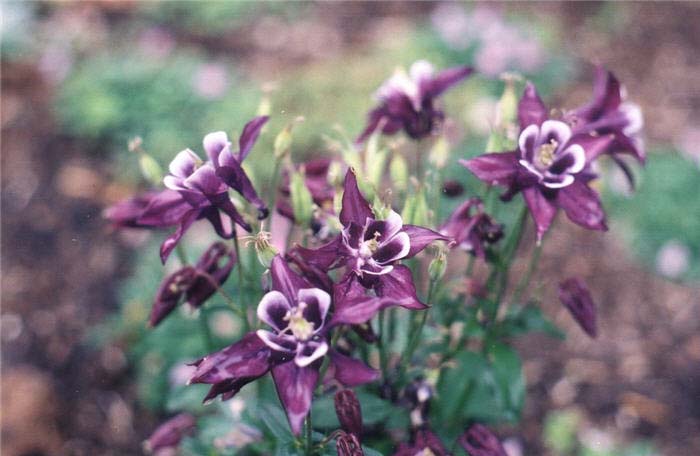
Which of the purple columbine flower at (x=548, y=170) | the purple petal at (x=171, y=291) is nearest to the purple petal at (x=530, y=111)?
the purple columbine flower at (x=548, y=170)

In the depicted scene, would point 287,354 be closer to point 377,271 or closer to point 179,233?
point 377,271

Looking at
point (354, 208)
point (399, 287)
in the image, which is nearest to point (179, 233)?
point (354, 208)

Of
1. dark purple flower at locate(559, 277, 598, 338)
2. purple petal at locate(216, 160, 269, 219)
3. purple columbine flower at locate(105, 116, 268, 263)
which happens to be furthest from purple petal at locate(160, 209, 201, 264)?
dark purple flower at locate(559, 277, 598, 338)

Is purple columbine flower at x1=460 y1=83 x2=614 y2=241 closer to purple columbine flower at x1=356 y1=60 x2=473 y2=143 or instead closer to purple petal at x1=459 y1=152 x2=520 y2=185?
purple petal at x1=459 y1=152 x2=520 y2=185

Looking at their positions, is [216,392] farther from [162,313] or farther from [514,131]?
[514,131]

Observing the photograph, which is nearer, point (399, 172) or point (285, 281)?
point (285, 281)

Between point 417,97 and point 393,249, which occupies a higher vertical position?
point 417,97

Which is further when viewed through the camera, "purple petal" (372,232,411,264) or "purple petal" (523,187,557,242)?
"purple petal" (523,187,557,242)

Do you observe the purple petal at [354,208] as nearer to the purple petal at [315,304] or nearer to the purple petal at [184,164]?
the purple petal at [315,304]
